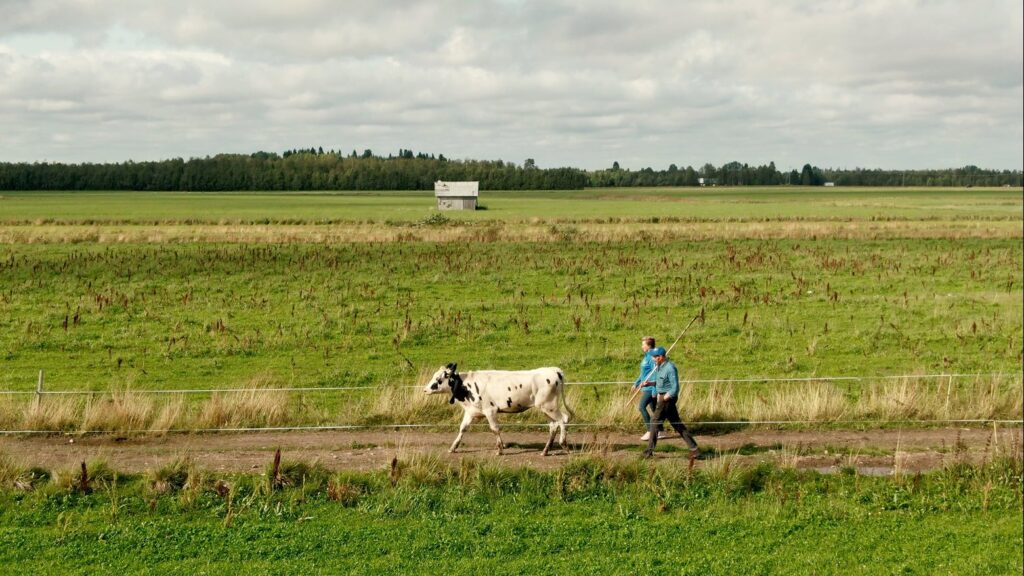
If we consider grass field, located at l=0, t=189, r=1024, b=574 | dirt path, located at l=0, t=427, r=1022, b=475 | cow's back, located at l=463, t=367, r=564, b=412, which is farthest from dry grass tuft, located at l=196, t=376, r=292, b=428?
cow's back, located at l=463, t=367, r=564, b=412

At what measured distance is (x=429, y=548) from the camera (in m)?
12.5

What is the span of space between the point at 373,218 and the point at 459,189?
836 inches

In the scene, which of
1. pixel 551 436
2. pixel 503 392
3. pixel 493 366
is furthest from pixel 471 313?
pixel 551 436

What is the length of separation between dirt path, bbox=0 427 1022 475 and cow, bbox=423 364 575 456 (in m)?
0.66

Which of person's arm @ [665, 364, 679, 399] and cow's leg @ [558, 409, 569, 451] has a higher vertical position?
person's arm @ [665, 364, 679, 399]

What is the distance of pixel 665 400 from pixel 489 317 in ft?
52.2

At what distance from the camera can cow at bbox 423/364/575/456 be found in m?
16.6

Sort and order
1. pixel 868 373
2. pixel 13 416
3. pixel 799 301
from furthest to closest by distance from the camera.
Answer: pixel 799 301
pixel 868 373
pixel 13 416

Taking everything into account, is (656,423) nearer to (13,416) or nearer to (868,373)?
(868,373)

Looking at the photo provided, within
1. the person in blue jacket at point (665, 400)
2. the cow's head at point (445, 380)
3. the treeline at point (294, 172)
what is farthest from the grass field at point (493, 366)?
the treeline at point (294, 172)

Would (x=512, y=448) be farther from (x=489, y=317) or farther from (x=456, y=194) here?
(x=456, y=194)

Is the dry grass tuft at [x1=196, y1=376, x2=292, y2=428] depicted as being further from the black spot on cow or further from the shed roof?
the shed roof

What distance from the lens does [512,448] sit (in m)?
17.0

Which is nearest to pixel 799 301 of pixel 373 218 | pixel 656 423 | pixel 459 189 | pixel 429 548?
pixel 656 423
